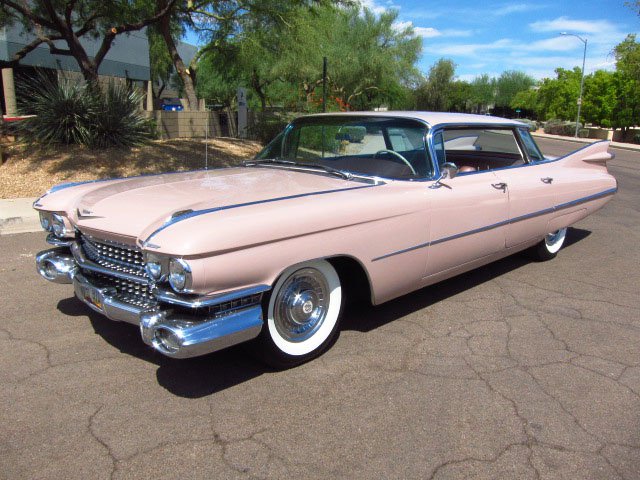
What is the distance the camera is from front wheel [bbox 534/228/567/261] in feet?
19.1

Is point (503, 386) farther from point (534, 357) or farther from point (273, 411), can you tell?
point (273, 411)

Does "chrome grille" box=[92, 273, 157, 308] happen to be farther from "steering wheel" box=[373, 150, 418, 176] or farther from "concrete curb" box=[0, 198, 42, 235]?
"concrete curb" box=[0, 198, 42, 235]

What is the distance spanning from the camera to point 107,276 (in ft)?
11.2

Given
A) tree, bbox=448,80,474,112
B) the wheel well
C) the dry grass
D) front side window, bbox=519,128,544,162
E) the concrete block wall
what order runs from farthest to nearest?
tree, bbox=448,80,474,112 → the concrete block wall → the dry grass → front side window, bbox=519,128,544,162 → the wheel well

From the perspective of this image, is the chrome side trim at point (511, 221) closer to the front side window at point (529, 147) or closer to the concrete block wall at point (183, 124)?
the front side window at point (529, 147)

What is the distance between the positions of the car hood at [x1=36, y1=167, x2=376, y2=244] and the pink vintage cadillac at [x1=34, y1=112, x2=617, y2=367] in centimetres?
1

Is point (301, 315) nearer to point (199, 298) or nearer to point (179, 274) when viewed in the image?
point (199, 298)

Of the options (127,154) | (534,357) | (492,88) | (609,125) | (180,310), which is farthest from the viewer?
(492,88)

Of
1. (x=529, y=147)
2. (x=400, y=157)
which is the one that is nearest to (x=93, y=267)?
(x=400, y=157)

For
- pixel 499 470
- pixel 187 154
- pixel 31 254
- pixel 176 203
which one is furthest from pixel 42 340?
pixel 187 154

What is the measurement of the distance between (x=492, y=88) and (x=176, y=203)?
249 ft

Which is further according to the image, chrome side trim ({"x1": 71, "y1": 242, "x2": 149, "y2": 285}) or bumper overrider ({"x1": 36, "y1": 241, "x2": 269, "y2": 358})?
chrome side trim ({"x1": 71, "y1": 242, "x2": 149, "y2": 285})

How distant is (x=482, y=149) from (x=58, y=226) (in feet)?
14.9

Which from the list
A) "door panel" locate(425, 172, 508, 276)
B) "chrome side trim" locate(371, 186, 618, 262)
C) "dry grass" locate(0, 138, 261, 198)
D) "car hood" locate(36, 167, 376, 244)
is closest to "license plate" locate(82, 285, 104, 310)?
"car hood" locate(36, 167, 376, 244)
